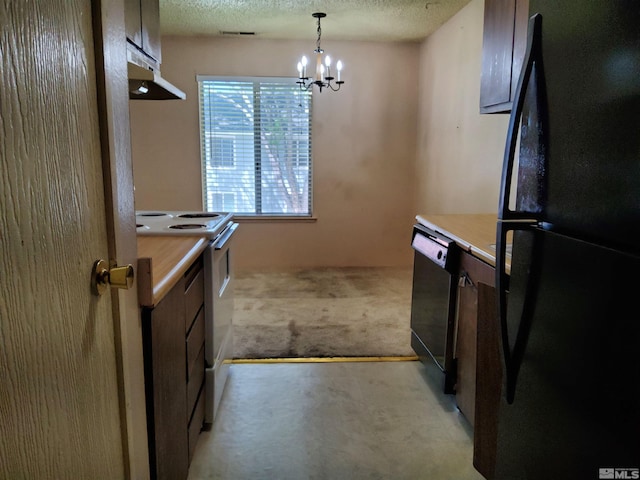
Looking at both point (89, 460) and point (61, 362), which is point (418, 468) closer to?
point (89, 460)

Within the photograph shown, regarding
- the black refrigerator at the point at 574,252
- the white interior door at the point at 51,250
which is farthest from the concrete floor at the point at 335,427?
the white interior door at the point at 51,250

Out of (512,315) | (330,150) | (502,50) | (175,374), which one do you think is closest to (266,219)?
(330,150)

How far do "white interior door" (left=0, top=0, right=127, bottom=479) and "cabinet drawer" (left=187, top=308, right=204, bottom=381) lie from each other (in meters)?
0.86

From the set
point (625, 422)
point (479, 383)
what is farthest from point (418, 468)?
point (625, 422)

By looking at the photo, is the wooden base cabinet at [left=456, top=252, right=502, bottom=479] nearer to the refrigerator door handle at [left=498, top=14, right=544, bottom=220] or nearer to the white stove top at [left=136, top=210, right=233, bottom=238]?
the refrigerator door handle at [left=498, top=14, right=544, bottom=220]

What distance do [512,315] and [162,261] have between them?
3.79 ft

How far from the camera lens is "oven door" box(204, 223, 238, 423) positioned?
2053mm

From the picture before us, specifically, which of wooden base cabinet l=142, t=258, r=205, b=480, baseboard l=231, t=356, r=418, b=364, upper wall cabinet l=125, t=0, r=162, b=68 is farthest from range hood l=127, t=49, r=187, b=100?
baseboard l=231, t=356, r=418, b=364

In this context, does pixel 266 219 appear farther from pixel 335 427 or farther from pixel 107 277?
pixel 107 277

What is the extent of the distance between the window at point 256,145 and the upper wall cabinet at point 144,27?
95.9 inches

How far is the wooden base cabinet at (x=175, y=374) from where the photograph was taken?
1.22m

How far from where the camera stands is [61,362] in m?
0.69

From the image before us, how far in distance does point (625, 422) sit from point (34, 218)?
39.8 inches

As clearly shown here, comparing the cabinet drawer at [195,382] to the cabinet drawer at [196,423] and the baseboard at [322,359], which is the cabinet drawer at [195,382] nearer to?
the cabinet drawer at [196,423]
